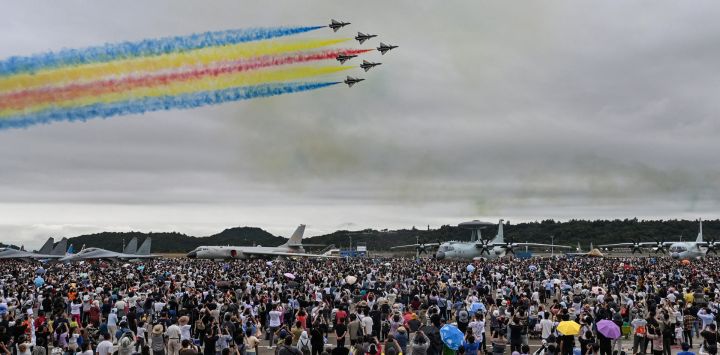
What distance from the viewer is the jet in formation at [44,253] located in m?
78.7

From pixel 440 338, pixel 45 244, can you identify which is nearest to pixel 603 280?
pixel 440 338

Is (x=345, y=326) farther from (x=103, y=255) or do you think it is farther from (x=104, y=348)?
(x=103, y=255)

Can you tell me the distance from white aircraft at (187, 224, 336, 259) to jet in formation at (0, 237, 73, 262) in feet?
56.2

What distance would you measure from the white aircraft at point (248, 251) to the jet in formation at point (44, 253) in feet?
56.2

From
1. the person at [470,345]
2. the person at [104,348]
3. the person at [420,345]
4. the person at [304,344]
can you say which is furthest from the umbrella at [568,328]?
the person at [104,348]

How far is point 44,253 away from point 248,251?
26.8 meters

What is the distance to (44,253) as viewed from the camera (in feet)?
270

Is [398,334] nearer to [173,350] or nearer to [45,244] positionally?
[173,350]

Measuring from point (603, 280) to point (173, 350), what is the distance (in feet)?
87.5

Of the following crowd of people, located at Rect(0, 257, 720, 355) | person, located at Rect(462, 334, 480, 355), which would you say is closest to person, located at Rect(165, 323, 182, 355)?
crowd of people, located at Rect(0, 257, 720, 355)

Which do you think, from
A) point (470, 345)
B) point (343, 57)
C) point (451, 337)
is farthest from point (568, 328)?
point (343, 57)

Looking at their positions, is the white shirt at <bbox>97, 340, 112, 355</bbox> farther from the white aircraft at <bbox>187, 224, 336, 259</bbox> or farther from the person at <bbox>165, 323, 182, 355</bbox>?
the white aircraft at <bbox>187, 224, 336, 259</bbox>

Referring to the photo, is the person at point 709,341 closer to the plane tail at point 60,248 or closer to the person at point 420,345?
the person at point 420,345

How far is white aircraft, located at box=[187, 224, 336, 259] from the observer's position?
255 ft
